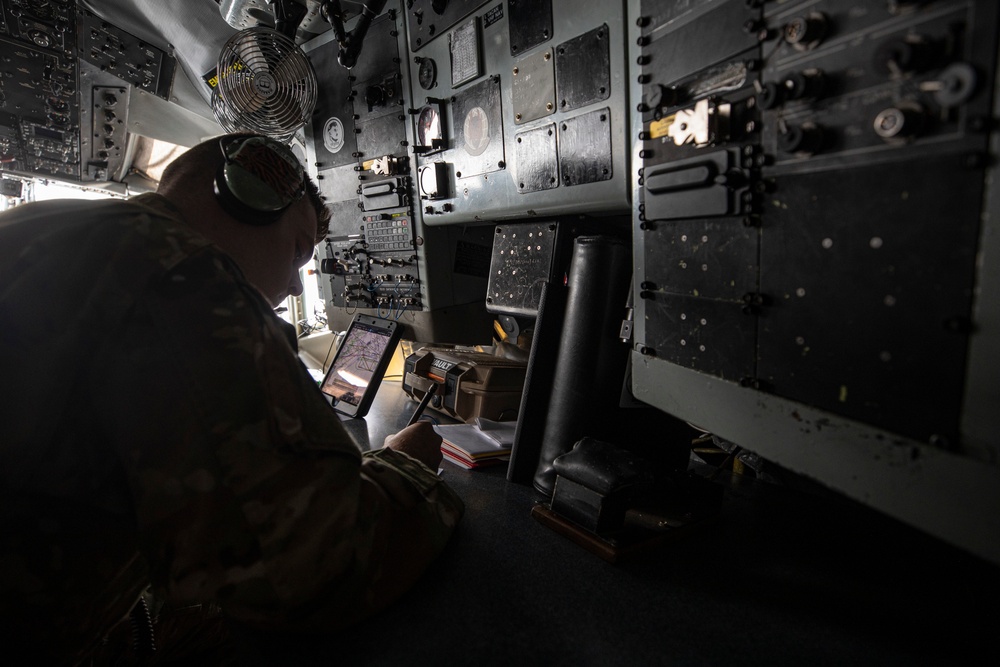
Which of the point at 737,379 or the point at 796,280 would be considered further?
the point at 737,379

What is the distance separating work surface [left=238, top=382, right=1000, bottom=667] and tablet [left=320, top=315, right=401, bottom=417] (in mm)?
1027

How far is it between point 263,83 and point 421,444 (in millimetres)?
1674

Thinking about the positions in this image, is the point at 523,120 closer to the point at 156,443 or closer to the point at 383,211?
the point at 383,211

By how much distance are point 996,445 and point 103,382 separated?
108 cm

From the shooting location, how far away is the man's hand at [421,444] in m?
1.28

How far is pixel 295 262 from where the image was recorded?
125cm

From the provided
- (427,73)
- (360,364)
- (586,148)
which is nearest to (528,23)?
(586,148)

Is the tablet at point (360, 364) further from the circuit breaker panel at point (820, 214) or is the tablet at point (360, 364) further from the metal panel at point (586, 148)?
the circuit breaker panel at point (820, 214)

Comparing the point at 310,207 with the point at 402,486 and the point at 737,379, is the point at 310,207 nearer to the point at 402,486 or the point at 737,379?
the point at 402,486

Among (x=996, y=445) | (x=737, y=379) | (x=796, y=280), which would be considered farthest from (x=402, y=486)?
(x=996, y=445)

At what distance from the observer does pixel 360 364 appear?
7.08 ft

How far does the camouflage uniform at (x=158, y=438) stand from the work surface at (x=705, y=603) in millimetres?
144

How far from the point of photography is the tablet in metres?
2.04

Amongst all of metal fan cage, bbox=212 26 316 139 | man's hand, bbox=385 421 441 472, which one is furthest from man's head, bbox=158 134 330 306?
metal fan cage, bbox=212 26 316 139
